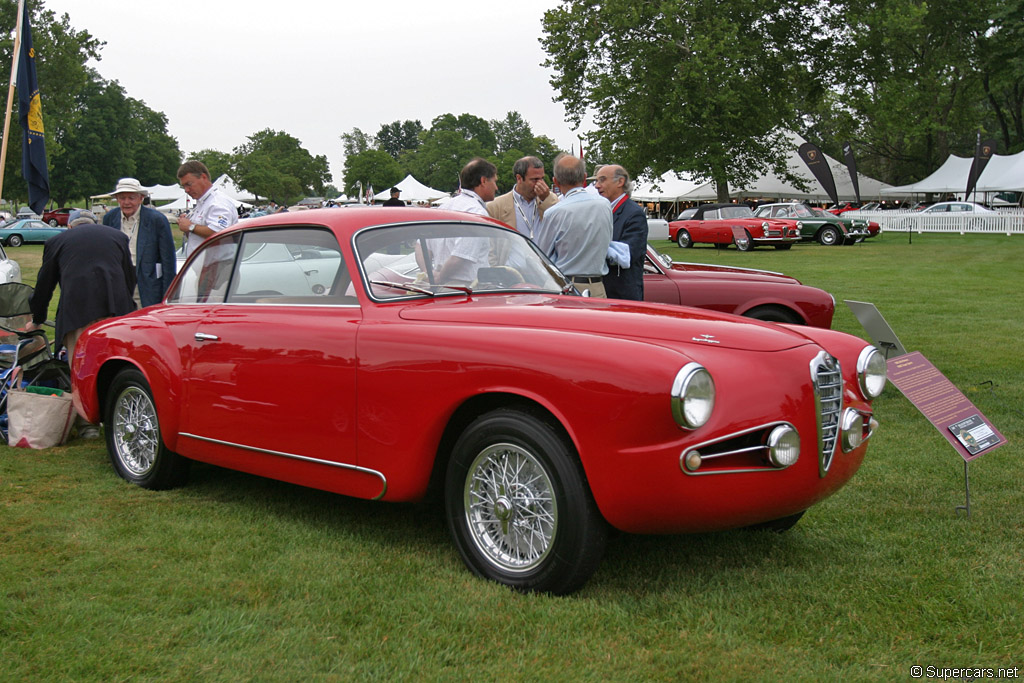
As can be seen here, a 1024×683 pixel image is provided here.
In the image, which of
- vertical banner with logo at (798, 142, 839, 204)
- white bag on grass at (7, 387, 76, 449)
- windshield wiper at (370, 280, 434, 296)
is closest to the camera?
windshield wiper at (370, 280, 434, 296)

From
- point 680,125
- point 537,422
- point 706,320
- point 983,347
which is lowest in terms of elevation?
point 983,347

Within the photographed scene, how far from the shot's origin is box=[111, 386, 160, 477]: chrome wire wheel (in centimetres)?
521

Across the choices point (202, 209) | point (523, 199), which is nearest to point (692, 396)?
point (523, 199)

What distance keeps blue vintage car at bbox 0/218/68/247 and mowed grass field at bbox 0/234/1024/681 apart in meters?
36.8

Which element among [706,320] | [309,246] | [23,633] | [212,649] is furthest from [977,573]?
[23,633]

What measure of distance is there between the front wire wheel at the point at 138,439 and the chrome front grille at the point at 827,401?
3.55 m

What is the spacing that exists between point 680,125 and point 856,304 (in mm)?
33888

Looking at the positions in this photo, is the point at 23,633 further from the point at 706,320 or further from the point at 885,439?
the point at 885,439

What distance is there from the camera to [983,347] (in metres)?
9.86

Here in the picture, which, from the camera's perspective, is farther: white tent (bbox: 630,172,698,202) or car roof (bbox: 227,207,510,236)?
white tent (bbox: 630,172,698,202)

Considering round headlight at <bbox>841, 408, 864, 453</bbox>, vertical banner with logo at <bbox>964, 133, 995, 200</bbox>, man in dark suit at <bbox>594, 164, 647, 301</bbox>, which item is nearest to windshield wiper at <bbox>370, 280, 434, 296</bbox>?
round headlight at <bbox>841, 408, 864, 453</bbox>

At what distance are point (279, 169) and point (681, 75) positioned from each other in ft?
342

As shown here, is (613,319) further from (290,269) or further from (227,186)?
(227,186)

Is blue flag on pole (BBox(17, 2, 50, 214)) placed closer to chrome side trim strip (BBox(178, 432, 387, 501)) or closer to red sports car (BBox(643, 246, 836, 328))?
chrome side trim strip (BBox(178, 432, 387, 501))
